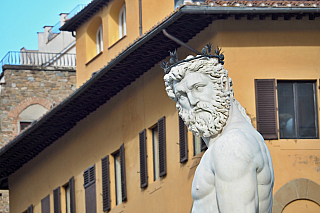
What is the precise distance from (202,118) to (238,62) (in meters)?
13.2

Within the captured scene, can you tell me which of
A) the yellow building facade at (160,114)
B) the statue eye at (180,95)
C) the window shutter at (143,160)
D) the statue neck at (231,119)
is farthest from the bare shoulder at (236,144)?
the window shutter at (143,160)

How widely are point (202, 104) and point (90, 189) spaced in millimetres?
20140

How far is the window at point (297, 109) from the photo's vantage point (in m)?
18.8

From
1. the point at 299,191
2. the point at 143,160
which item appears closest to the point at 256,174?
the point at 299,191

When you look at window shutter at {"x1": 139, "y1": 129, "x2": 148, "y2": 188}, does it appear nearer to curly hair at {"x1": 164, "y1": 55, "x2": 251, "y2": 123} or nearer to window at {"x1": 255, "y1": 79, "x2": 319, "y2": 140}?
window at {"x1": 255, "y1": 79, "x2": 319, "y2": 140}

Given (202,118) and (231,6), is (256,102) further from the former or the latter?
(202,118)

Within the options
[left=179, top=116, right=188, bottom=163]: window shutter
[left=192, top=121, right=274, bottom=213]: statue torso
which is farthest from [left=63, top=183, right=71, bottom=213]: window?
[left=192, top=121, right=274, bottom=213]: statue torso

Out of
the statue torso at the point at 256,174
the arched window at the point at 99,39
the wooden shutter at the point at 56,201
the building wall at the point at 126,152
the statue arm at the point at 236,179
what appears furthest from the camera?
the arched window at the point at 99,39

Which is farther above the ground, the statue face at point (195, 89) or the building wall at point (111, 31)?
the building wall at point (111, 31)

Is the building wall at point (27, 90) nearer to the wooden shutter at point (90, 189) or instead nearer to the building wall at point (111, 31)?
the building wall at point (111, 31)

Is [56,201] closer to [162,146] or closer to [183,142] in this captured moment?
[162,146]

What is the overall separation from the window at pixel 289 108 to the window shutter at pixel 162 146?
9.99ft

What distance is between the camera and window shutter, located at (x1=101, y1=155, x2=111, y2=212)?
2425 centimetres

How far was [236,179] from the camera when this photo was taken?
17.2 feet
